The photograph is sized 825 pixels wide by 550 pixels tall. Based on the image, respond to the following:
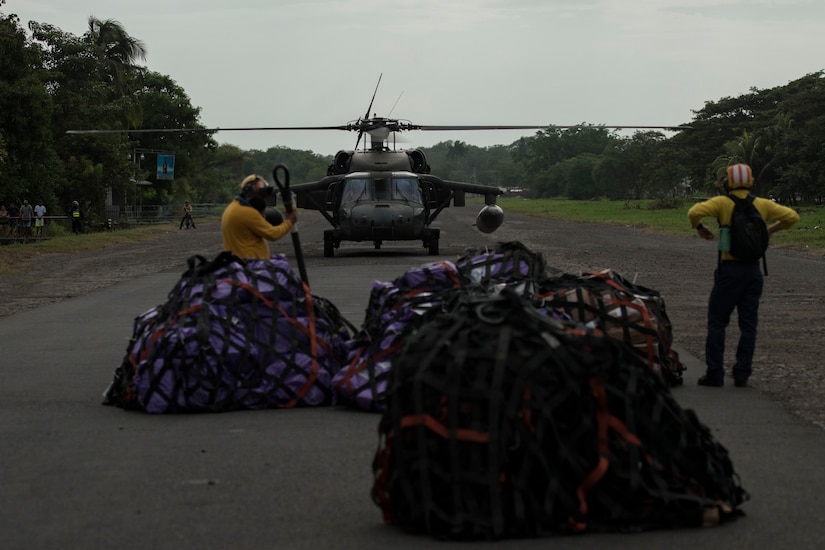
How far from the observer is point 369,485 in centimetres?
710

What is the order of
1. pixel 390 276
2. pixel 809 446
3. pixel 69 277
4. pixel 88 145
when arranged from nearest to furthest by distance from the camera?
1. pixel 809 446
2. pixel 390 276
3. pixel 69 277
4. pixel 88 145

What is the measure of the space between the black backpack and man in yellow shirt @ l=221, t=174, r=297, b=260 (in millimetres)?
3604

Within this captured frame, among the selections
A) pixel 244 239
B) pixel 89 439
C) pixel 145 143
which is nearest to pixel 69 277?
pixel 244 239

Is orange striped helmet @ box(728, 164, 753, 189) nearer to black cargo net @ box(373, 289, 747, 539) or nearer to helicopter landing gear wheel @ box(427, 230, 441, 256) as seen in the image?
black cargo net @ box(373, 289, 747, 539)

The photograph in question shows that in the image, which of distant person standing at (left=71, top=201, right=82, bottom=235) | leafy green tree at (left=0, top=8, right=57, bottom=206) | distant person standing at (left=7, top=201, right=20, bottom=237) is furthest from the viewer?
distant person standing at (left=71, top=201, right=82, bottom=235)

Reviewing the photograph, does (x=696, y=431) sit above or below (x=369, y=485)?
above

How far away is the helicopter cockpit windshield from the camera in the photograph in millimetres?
32000

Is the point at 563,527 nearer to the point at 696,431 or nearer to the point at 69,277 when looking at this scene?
the point at 696,431

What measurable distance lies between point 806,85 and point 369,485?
8169 cm

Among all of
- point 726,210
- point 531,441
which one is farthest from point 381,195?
point 531,441

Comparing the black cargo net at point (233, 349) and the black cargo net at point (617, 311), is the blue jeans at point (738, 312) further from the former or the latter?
the black cargo net at point (233, 349)

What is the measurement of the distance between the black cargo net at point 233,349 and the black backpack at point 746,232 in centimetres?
328

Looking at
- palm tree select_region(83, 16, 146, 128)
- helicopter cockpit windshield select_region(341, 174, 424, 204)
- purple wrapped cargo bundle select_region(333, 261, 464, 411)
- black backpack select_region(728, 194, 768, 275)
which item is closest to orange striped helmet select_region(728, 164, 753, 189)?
black backpack select_region(728, 194, 768, 275)

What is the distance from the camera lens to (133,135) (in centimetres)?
8075
